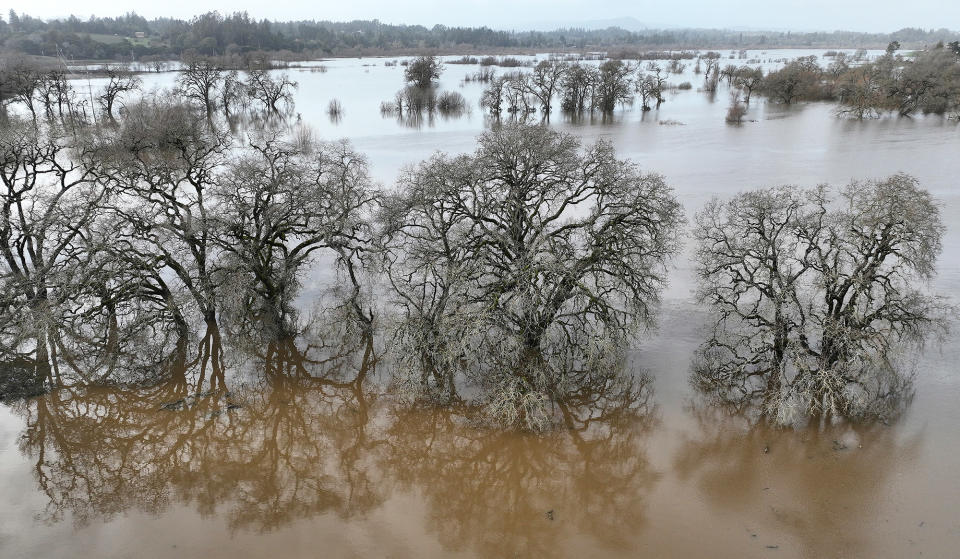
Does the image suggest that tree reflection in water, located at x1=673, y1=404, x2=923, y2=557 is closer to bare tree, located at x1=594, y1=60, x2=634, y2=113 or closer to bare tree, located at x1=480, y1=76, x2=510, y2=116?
bare tree, located at x1=480, y1=76, x2=510, y2=116

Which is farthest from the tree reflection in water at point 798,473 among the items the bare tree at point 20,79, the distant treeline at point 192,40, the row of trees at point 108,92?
the distant treeline at point 192,40

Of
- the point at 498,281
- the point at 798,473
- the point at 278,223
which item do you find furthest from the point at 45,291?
the point at 798,473

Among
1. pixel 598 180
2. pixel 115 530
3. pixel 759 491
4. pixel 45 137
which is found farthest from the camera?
pixel 45 137

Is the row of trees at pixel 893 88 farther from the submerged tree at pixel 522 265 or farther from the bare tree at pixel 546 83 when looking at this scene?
the submerged tree at pixel 522 265

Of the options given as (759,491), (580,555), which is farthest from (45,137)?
(759,491)

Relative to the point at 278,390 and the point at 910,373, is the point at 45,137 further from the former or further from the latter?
the point at 910,373
